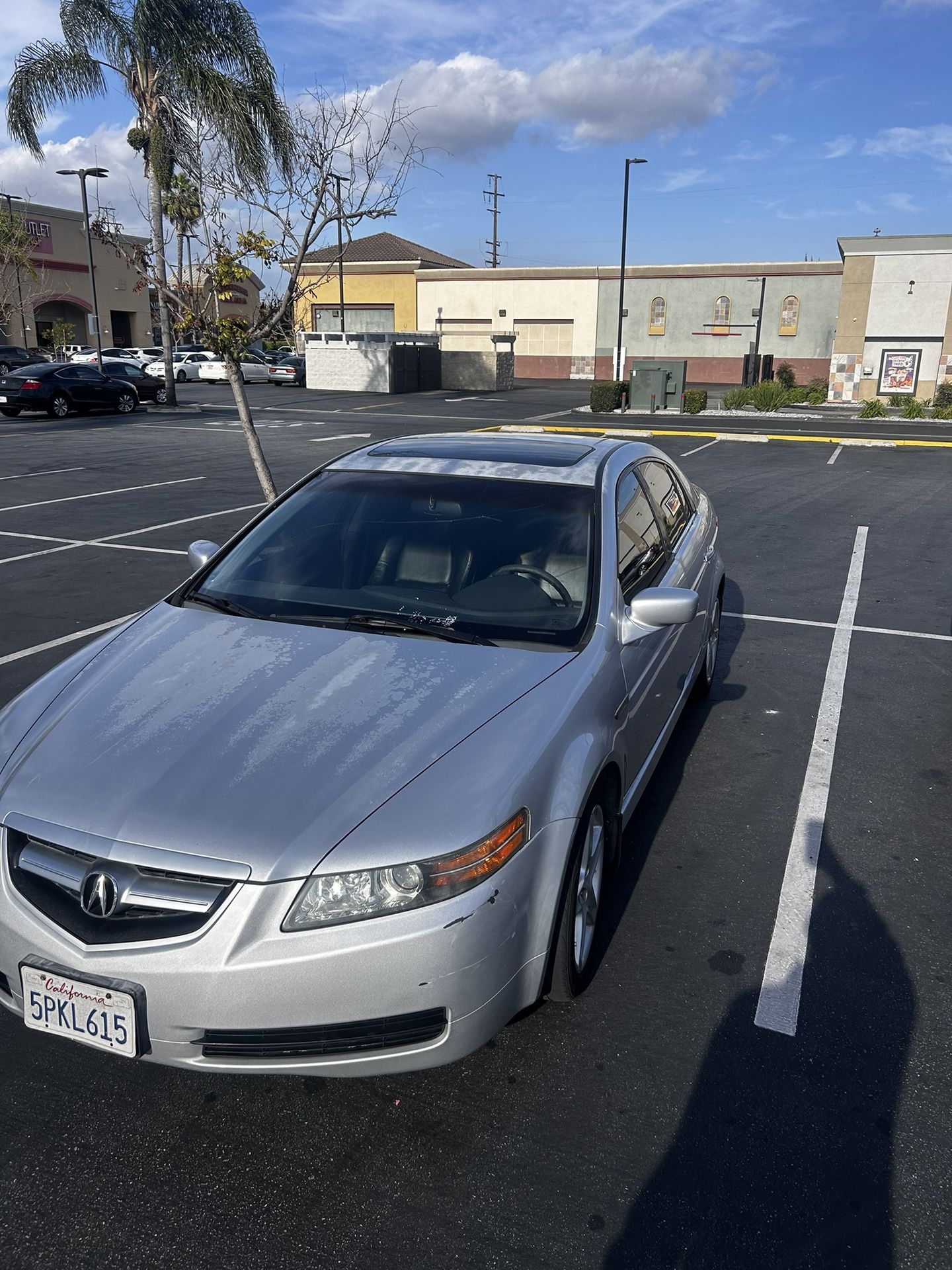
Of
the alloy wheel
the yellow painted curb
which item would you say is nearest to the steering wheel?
the alloy wheel

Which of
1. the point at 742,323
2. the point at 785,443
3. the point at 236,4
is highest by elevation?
the point at 236,4

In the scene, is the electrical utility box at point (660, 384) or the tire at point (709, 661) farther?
the electrical utility box at point (660, 384)

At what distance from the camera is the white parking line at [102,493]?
42.4 ft

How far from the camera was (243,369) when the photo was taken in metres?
42.2

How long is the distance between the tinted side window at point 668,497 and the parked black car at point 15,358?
37771 mm

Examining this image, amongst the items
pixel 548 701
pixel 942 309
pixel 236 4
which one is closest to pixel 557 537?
pixel 548 701

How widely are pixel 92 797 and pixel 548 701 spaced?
1318 millimetres

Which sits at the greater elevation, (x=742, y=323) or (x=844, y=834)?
(x=742, y=323)

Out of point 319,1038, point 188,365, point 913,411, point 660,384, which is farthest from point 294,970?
point 188,365

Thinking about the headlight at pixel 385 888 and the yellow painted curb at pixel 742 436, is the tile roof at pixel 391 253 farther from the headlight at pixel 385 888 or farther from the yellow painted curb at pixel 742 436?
the headlight at pixel 385 888

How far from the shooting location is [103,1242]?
237 cm

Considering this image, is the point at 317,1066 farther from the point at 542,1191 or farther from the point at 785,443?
the point at 785,443

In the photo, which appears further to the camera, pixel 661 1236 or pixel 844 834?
pixel 844 834

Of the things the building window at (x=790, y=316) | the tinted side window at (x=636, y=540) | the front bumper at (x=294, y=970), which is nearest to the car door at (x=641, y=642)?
the tinted side window at (x=636, y=540)
